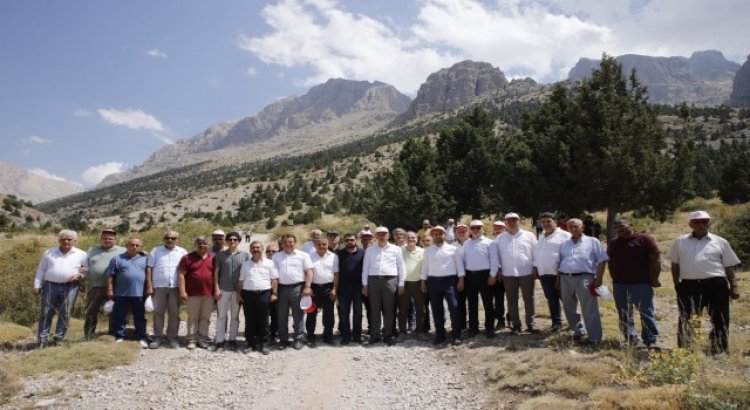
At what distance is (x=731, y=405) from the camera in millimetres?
4082

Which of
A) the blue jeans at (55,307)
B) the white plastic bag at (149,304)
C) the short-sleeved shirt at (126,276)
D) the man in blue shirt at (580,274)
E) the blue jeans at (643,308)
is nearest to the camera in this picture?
the blue jeans at (643,308)

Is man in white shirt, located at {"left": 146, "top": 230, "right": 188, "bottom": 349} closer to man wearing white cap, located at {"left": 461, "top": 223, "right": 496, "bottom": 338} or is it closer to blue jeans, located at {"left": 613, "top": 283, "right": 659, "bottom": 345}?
man wearing white cap, located at {"left": 461, "top": 223, "right": 496, "bottom": 338}

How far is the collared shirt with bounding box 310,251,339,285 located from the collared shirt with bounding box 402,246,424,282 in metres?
1.32

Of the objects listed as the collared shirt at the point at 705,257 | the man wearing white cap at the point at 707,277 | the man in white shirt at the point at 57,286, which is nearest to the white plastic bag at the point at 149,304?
the man in white shirt at the point at 57,286

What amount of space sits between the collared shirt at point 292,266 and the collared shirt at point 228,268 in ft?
2.14

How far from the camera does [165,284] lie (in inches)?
318

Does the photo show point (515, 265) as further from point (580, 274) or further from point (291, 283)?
point (291, 283)

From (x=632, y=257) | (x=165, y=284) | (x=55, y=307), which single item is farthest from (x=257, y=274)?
(x=632, y=257)

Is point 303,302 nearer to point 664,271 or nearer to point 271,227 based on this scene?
point 664,271

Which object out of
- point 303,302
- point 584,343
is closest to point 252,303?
point 303,302

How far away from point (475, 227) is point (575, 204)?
1210 cm

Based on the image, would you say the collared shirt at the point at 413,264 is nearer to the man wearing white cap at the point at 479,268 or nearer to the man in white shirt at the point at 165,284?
the man wearing white cap at the point at 479,268

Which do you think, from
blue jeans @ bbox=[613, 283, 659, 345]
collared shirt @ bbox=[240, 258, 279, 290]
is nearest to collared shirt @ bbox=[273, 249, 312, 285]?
collared shirt @ bbox=[240, 258, 279, 290]

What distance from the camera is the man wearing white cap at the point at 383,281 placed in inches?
332
